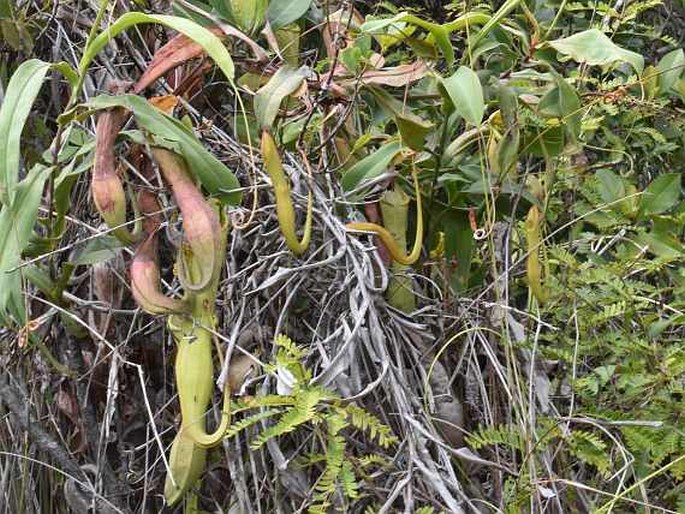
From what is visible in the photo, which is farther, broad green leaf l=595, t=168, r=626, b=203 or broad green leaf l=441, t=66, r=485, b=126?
broad green leaf l=595, t=168, r=626, b=203

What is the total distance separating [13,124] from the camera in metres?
0.85

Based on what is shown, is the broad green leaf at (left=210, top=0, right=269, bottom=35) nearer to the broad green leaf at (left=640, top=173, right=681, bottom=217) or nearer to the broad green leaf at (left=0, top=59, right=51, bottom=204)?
the broad green leaf at (left=0, top=59, right=51, bottom=204)

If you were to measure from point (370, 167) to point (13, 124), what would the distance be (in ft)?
1.22

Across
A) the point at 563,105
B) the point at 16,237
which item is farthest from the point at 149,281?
the point at 563,105

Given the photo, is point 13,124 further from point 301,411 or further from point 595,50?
point 595,50

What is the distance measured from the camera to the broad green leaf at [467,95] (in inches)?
37.1

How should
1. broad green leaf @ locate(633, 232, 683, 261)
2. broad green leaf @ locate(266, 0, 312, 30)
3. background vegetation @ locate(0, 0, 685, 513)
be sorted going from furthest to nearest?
broad green leaf @ locate(633, 232, 683, 261) < broad green leaf @ locate(266, 0, 312, 30) < background vegetation @ locate(0, 0, 685, 513)

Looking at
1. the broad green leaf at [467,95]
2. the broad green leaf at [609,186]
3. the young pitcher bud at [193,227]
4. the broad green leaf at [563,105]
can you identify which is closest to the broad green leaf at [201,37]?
the young pitcher bud at [193,227]

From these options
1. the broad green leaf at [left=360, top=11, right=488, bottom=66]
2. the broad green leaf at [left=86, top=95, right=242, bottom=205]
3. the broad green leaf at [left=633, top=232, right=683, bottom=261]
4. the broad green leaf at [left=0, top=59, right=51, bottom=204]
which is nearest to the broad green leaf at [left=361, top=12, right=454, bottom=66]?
the broad green leaf at [left=360, top=11, right=488, bottom=66]

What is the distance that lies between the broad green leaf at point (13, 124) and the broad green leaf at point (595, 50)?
532 millimetres

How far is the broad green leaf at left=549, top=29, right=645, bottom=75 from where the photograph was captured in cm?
99

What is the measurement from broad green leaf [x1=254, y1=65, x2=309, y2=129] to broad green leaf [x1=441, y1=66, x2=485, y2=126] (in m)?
0.14

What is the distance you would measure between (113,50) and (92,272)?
0.94 feet

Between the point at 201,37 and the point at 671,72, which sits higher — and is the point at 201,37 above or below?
above
